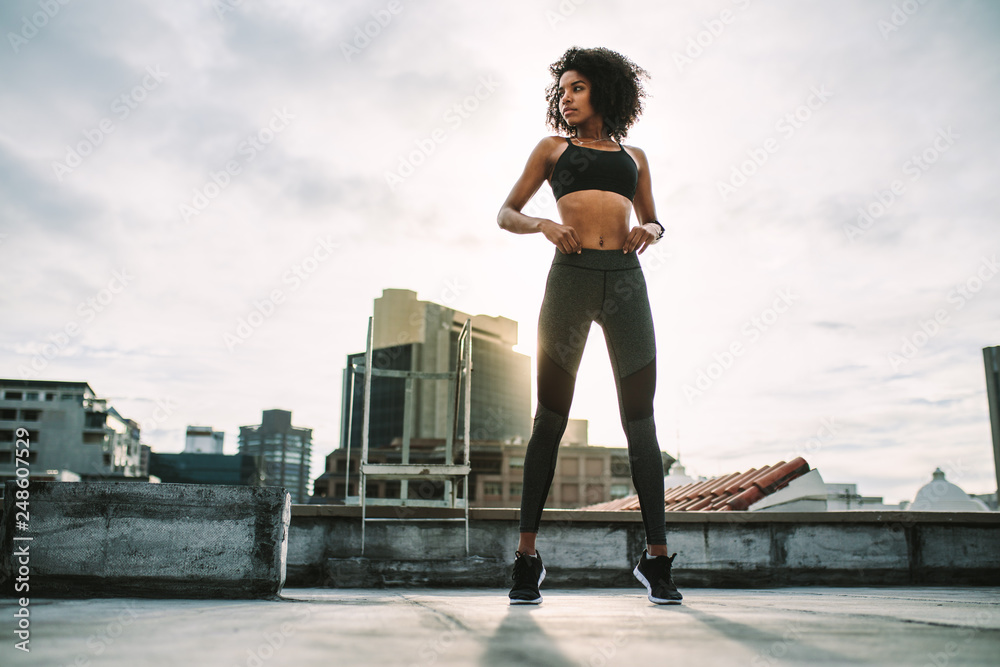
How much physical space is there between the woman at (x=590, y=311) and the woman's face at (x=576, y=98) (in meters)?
0.12

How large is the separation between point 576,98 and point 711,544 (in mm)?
3120

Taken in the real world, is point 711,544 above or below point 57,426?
below

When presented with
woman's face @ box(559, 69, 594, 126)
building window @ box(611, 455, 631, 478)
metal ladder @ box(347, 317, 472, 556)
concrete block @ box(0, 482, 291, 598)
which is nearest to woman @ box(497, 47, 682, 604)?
woman's face @ box(559, 69, 594, 126)

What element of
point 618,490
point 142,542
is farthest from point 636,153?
point 618,490

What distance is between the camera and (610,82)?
325 cm

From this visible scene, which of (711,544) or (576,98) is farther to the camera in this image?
(711,544)

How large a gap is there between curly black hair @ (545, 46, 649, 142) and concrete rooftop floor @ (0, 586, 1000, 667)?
2268mm

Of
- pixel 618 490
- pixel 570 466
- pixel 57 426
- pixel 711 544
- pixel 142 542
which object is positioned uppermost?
pixel 57 426

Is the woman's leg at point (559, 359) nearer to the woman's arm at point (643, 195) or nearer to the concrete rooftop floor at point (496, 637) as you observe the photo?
the woman's arm at point (643, 195)

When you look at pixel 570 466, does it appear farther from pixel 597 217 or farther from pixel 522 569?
pixel 522 569

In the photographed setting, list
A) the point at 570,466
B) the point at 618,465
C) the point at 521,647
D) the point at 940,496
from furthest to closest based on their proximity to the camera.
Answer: the point at 618,465 → the point at 570,466 → the point at 940,496 → the point at 521,647

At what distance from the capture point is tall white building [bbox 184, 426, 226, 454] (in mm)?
118000

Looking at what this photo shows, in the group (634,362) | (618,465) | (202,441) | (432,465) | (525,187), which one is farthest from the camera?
(202,441)

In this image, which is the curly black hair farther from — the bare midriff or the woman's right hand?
the woman's right hand
